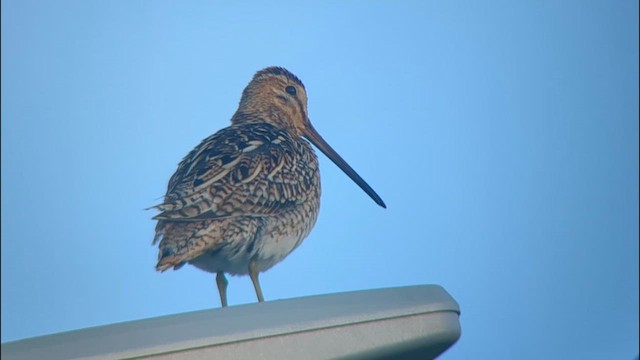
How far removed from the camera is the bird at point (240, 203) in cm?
161

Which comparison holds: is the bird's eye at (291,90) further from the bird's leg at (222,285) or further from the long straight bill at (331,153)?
the bird's leg at (222,285)

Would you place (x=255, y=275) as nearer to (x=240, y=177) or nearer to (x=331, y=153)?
(x=240, y=177)

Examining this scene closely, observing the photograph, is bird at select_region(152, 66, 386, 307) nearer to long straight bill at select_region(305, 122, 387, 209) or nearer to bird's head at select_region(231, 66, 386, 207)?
long straight bill at select_region(305, 122, 387, 209)

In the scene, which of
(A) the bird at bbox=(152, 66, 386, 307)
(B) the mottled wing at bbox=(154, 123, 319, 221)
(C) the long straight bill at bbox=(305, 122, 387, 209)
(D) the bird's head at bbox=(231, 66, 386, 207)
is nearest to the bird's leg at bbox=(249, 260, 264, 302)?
(A) the bird at bbox=(152, 66, 386, 307)

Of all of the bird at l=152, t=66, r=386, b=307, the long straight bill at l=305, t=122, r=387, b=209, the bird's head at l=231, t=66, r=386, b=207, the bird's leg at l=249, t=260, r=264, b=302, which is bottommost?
the bird's leg at l=249, t=260, r=264, b=302

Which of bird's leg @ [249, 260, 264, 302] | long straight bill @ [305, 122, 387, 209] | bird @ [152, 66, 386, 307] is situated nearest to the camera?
bird @ [152, 66, 386, 307]

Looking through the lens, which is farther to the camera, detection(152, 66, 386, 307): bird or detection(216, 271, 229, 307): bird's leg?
detection(216, 271, 229, 307): bird's leg

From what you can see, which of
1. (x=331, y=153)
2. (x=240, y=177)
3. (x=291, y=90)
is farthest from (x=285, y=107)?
(x=240, y=177)

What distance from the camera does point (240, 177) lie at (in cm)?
177

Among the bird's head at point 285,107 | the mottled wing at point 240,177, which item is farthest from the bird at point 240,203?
the bird's head at point 285,107

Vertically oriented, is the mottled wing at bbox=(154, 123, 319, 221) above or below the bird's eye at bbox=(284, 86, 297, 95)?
below

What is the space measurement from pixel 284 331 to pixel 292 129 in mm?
1454

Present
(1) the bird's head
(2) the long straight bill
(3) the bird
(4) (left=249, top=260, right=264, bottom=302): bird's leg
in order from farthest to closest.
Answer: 1. (1) the bird's head
2. (2) the long straight bill
3. (4) (left=249, top=260, right=264, bottom=302): bird's leg
4. (3) the bird

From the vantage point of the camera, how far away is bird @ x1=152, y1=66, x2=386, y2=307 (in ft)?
5.27
